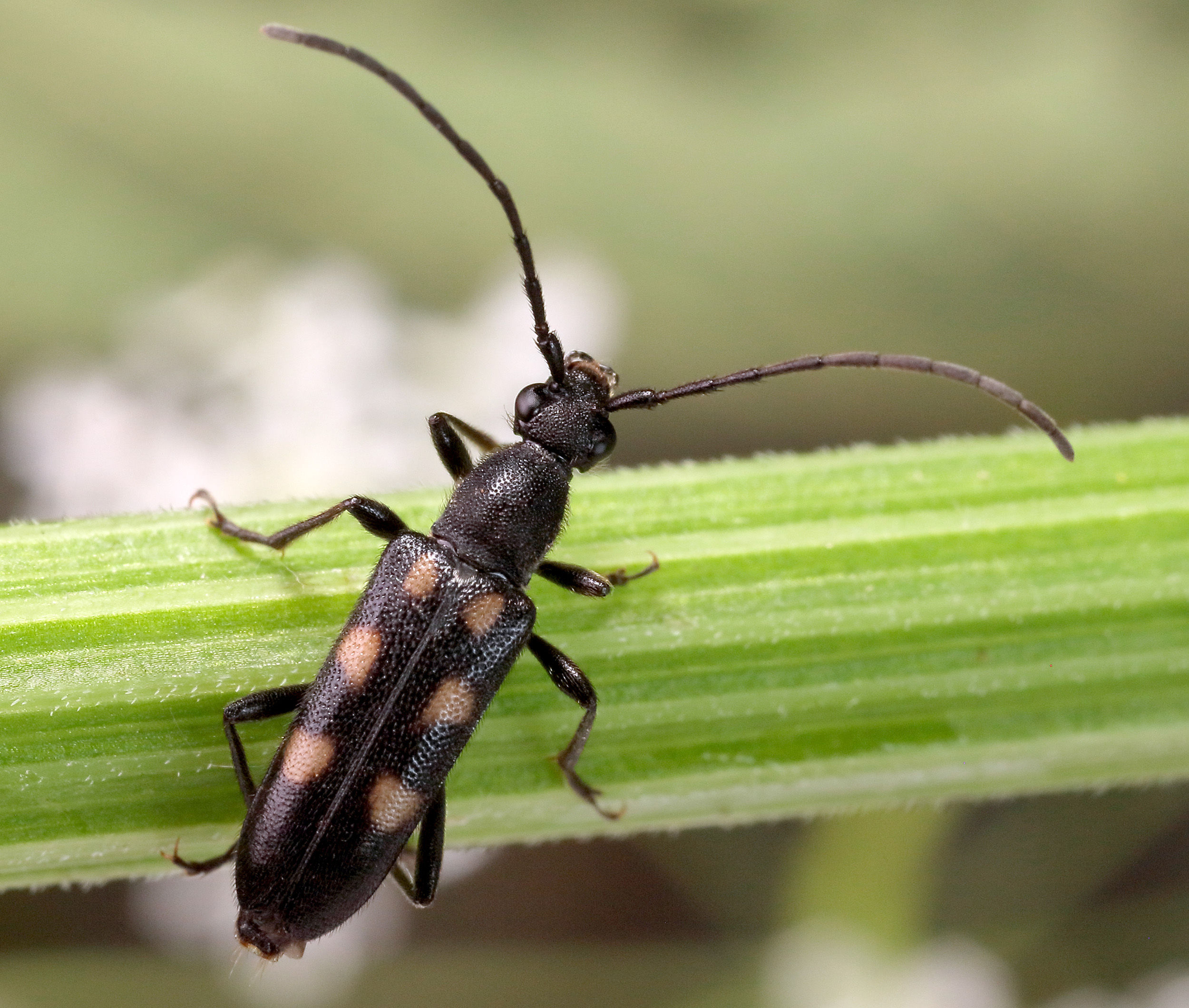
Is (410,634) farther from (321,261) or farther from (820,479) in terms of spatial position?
(321,261)

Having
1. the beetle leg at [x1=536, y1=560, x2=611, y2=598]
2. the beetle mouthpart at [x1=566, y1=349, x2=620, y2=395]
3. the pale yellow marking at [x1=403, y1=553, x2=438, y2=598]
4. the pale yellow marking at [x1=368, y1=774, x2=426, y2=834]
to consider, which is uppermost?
the beetle mouthpart at [x1=566, y1=349, x2=620, y2=395]

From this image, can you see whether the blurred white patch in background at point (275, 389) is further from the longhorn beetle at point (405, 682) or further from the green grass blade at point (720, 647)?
the green grass blade at point (720, 647)

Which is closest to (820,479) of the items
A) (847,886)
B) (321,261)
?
(847,886)


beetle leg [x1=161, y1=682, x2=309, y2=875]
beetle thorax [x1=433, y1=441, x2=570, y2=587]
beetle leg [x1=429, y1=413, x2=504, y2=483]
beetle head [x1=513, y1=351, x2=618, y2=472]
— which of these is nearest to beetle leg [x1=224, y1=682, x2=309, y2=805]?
beetle leg [x1=161, y1=682, x2=309, y2=875]

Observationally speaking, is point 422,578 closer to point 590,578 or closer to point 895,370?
point 590,578

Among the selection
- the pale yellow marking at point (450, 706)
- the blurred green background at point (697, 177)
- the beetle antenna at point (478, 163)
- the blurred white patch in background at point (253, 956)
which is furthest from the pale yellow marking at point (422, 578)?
the blurred green background at point (697, 177)

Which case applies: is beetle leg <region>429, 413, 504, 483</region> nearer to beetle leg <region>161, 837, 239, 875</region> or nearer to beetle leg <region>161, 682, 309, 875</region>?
beetle leg <region>161, 682, 309, 875</region>

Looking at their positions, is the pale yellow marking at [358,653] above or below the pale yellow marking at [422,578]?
below
